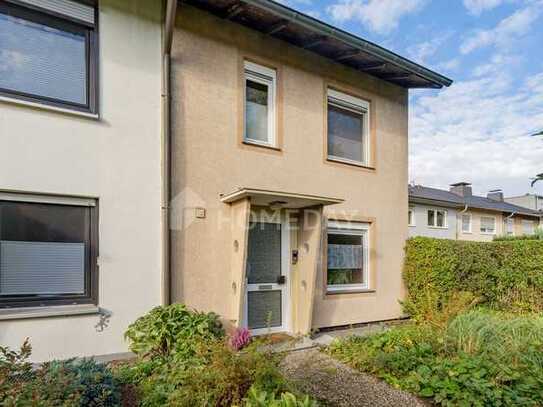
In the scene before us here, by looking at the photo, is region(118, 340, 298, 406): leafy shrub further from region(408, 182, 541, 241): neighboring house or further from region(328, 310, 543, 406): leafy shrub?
region(408, 182, 541, 241): neighboring house

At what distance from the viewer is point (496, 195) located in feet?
102

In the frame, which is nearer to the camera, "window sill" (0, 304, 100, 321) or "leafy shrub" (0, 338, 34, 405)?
"leafy shrub" (0, 338, 34, 405)

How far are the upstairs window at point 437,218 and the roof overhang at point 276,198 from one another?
15.8m

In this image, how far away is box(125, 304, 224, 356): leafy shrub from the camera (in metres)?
Answer: 4.85

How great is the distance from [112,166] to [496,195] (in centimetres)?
3308

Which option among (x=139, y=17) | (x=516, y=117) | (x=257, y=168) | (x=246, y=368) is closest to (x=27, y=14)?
(x=139, y=17)

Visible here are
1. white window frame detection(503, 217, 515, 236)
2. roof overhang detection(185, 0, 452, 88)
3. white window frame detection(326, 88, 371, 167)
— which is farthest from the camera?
white window frame detection(503, 217, 515, 236)

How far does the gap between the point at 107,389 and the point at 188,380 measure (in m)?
0.75

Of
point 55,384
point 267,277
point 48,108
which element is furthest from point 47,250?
point 267,277

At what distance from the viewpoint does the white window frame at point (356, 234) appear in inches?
300

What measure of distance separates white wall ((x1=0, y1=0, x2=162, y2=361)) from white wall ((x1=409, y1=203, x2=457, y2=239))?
15455 mm

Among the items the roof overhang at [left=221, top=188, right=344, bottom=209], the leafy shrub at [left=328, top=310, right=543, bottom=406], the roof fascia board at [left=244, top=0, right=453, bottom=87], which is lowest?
the leafy shrub at [left=328, top=310, right=543, bottom=406]

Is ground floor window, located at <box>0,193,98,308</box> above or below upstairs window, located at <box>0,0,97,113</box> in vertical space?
below

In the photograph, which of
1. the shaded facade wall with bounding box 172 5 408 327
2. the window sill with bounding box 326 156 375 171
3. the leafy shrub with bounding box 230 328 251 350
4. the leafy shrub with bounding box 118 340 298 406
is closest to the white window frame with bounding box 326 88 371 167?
the window sill with bounding box 326 156 375 171
